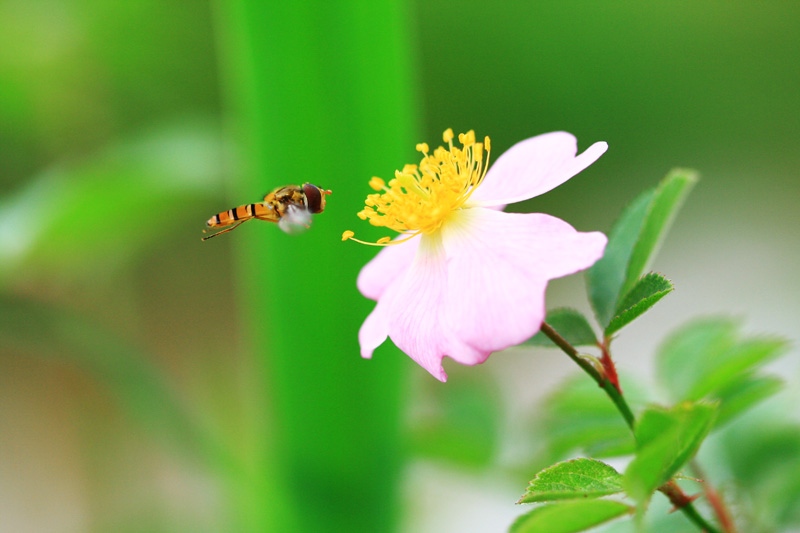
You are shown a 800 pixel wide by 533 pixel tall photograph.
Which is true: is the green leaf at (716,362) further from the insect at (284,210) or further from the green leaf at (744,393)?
the insect at (284,210)

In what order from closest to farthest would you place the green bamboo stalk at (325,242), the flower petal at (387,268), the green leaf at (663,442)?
the green leaf at (663,442) → the flower petal at (387,268) → the green bamboo stalk at (325,242)

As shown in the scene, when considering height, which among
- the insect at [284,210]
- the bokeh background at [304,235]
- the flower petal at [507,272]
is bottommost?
the bokeh background at [304,235]

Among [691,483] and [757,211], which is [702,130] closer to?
[757,211]

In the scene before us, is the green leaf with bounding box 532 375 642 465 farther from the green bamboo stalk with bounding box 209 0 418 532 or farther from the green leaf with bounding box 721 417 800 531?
the green bamboo stalk with bounding box 209 0 418 532

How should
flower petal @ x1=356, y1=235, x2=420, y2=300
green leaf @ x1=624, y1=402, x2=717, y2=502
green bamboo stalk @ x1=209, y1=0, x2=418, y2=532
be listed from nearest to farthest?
green leaf @ x1=624, y1=402, x2=717, y2=502 → flower petal @ x1=356, y1=235, x2=420, y2=300 → green bamboo stalk @ x1=209, y1=0, x2=418, y2=532

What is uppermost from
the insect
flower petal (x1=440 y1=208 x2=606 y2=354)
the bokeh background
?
the insect

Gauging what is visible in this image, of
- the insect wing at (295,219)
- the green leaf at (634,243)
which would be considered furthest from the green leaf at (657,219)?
the insect wing at (295,219)

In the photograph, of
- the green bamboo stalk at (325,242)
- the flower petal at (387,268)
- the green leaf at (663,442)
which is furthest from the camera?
the green bamboo stalk at (325,242)

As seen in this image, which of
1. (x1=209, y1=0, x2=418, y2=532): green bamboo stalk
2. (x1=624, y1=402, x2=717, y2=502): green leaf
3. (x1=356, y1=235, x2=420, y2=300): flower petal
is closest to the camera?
(x1=624, y1=402, x2=717, y2=502): green leaf

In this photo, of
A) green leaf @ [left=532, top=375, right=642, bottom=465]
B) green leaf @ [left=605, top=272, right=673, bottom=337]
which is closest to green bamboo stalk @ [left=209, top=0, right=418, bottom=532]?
green leaf @ [left=532, top=375, right=642, bottom=465]
